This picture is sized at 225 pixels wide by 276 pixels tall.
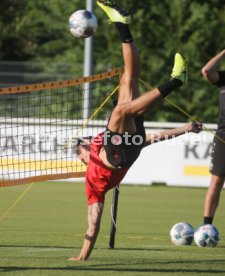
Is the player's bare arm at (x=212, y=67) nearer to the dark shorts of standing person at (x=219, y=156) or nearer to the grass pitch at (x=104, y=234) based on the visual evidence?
the dark shorts of standing person at (x=219, y=156)

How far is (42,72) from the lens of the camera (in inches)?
1232

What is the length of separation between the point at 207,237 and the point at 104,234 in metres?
2.05

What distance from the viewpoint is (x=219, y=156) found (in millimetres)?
12594

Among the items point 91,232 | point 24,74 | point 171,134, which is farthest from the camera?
point 24,74

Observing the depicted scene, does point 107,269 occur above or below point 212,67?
below

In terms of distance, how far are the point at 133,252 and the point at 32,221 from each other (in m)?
4.10

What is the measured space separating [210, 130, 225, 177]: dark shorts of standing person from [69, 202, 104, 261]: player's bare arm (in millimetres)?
2702

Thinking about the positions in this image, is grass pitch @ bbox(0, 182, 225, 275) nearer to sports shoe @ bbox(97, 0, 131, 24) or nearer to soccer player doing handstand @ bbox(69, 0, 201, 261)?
soccer player doing handstand @ bbox(69, 0, 201, 261)

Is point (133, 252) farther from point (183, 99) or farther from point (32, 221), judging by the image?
point (183, 99)

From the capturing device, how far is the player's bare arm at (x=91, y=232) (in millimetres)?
10203

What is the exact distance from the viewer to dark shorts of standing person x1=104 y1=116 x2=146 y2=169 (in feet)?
32.9

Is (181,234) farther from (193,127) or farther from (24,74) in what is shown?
(24,74)

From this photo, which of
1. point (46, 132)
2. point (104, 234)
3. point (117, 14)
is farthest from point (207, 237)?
point (46, 132)

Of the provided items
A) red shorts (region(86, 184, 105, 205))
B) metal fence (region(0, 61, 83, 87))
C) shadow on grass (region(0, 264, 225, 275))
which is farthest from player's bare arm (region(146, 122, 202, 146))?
metal fence (region(0, 61, 83, 87))
